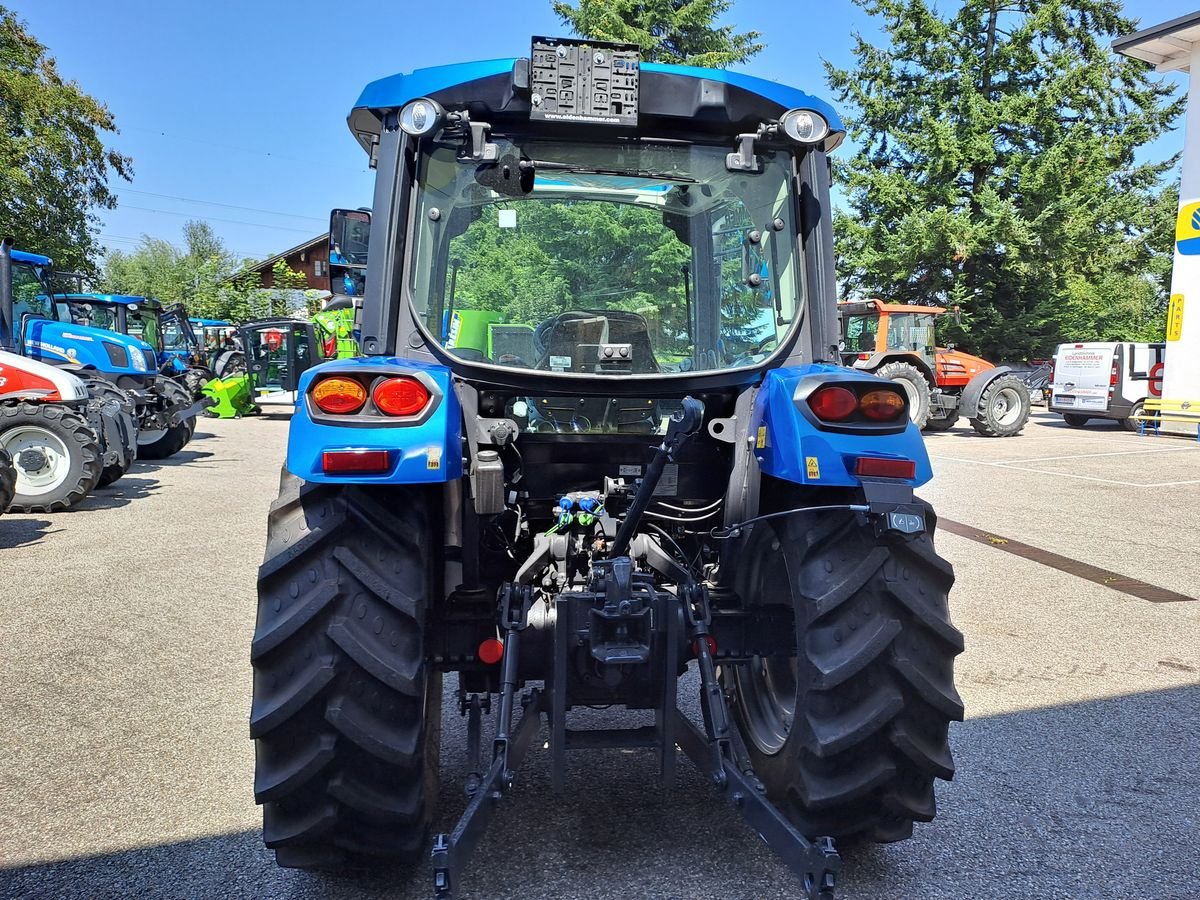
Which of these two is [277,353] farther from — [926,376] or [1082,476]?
[1082,476]

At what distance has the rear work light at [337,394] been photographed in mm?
2484

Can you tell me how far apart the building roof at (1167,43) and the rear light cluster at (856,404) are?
2086cm

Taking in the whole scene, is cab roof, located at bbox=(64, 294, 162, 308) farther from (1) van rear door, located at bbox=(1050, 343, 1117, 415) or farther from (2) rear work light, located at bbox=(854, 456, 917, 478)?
(1) van rear door, located at bbox=(1050, 343, 1117, 415)

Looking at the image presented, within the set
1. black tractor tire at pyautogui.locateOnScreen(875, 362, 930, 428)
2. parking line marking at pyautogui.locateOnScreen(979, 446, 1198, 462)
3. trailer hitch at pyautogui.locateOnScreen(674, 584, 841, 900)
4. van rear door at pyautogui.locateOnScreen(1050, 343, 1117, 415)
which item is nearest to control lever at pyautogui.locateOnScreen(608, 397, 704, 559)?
trailer hitch at pyautogui.locateOnScreen(674, 584, 841, 900)

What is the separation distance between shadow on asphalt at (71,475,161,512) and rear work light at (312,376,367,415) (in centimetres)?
788

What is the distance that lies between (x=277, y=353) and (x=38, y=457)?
13495 millimetres

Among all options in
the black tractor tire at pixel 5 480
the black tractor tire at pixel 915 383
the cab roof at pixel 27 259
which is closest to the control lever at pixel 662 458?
the black tractor tire at pixel 5 480

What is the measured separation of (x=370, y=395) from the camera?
2506 millimetres

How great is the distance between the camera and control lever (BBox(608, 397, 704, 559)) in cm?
236

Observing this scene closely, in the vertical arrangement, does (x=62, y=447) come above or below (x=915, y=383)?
below

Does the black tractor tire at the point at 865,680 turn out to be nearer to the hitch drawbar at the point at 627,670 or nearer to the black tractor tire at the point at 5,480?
the hitch drawbar at the point at 627,670

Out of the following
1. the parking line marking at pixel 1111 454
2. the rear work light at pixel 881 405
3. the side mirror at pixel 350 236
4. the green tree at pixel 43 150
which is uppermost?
the green tree at pixel 43 150

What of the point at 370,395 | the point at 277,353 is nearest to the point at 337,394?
the point at 370,395

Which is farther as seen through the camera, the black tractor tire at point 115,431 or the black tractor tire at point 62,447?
the black tractor tire at point 115,431
